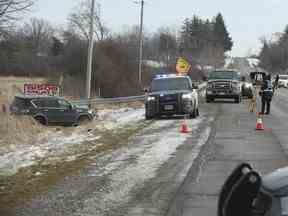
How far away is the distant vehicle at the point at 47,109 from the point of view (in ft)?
81.0

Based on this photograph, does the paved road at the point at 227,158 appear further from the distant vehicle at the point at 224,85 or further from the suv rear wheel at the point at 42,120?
the distant vehicle at the point at 224,85

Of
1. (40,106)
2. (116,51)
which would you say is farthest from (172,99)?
(116,51)

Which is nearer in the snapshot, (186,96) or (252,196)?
(252,196)

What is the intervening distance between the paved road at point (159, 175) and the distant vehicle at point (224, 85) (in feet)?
61.8

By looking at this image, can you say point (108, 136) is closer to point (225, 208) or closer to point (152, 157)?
point (152, 157)

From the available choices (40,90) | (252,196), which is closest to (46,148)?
(252,196)

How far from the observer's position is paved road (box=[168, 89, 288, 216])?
28.0 ft

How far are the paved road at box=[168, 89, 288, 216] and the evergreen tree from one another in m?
158

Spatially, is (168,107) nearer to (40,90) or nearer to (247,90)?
(40,90)

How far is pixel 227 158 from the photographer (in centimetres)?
1311

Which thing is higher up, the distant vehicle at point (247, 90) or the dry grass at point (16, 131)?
the distant vehicle at point (247, 90)

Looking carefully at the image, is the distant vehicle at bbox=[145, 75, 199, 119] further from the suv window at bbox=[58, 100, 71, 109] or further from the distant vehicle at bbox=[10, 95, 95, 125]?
the suv window at bbox=[58, 100, 71, 109]

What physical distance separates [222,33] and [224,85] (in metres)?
145

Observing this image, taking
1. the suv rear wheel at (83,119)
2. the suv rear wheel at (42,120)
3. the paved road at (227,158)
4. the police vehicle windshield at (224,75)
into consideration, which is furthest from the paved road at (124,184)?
the police vehicle windshield at (224,75)
